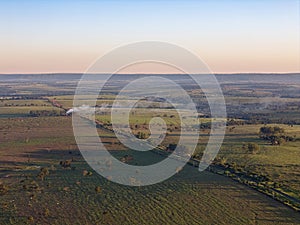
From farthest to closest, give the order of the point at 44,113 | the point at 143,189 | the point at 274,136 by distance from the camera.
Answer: the point at 44,113 < the point at 274,136 < the point at 143,189

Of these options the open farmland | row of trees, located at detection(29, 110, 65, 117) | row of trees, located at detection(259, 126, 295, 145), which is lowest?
the open farmland

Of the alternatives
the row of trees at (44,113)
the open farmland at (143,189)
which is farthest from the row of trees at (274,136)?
the row of trees at (44,113)

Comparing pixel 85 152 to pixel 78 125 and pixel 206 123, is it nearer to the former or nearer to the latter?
pixel 78 125

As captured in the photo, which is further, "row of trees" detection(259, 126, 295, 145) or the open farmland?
"row of trees" detection(259, 126, 295, 145)

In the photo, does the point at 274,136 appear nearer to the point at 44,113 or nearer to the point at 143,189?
the point at 143,189

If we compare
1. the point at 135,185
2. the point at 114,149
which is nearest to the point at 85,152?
the point at 114,149

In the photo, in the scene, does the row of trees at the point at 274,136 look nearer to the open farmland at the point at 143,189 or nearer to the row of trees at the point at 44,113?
the open farmland at the point at 143,189

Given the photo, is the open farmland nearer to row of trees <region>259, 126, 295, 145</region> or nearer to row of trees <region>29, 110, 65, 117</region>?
row of trees <region>259, 126, 295, 145</region>

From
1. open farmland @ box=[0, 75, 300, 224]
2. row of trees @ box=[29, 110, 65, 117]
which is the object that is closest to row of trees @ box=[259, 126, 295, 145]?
open farmland @ box=[0, 75, 300, 224]

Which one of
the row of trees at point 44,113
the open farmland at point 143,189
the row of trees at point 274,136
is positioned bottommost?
the open farmland at point 143,189

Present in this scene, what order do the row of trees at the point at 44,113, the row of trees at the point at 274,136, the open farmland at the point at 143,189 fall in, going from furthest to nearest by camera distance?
the row of trees at the point at 44,113, the row of trees at the point at 274,136, the open farmland at the point at 143,189

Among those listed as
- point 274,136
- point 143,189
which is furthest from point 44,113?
point 143,189
